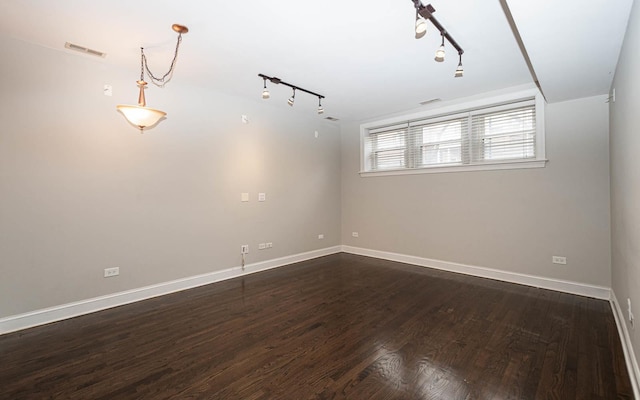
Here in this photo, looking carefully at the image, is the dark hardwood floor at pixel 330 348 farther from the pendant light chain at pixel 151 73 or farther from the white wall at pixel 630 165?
the pendant light chain at pixel 151 73

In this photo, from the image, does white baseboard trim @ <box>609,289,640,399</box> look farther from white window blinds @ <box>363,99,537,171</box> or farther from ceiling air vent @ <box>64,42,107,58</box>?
ceiling air vent @ <box>64,42,107,58</box>

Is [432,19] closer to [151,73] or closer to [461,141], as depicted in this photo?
[461,141]

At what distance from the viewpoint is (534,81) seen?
3562 millimetres

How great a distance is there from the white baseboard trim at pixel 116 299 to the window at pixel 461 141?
2837 mm

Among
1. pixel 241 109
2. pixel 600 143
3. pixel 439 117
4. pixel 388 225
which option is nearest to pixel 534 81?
pixel 600 143

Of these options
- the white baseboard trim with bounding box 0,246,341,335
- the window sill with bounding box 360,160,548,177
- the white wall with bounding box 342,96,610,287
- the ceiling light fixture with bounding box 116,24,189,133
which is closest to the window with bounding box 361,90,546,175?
the window sill with bounding box 360,160,548,177

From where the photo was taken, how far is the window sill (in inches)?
150

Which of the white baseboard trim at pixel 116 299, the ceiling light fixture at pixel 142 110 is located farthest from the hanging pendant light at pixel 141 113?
the white baseboard trim at pixel 116 299

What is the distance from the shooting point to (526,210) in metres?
3.86

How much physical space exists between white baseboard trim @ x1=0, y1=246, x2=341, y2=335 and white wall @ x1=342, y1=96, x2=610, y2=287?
2.51 meters

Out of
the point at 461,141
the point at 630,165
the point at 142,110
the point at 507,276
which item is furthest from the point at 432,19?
the point at 507,276

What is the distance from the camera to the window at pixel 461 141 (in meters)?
3.89

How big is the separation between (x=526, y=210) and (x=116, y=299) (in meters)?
5.22

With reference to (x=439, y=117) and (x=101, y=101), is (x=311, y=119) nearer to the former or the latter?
(x=439, y=117)
